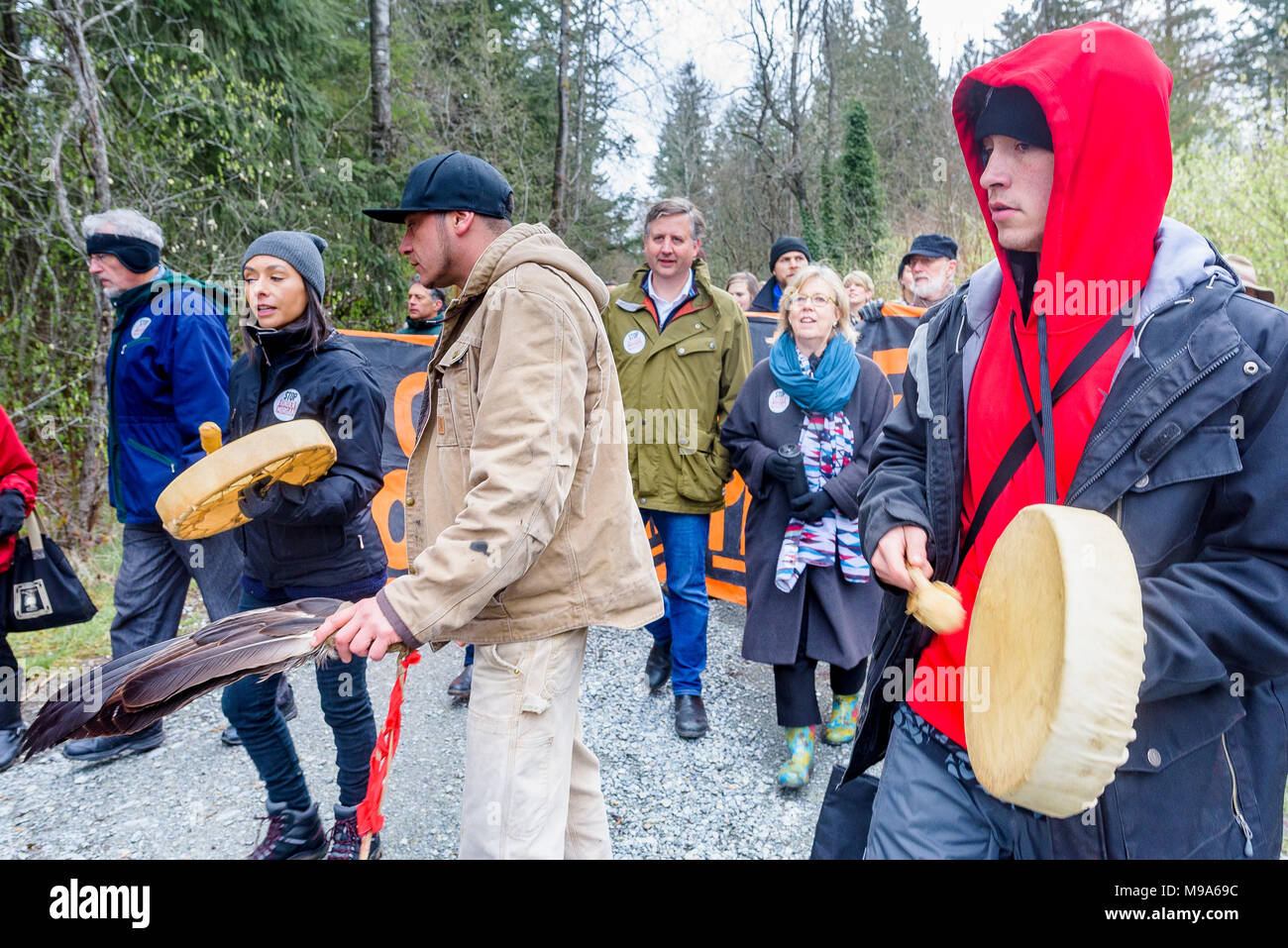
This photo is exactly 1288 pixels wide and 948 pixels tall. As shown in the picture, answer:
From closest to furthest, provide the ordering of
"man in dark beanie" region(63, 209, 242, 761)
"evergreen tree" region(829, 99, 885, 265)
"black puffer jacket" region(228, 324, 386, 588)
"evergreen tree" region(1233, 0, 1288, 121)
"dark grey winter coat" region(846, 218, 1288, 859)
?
"dark grey winter coat" region(846, 218, 1288, 859)
"black puffer jacket" region(228, 324, 386, 588)
"man in dark beanie" region(63, 209, 242, 761)
"evergreen tree" region(829, 99, 885, 265)
"evergreen tree" region(1233, 0, 1288, 121)

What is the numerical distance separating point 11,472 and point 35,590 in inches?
24.0

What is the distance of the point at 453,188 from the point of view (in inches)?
89.1

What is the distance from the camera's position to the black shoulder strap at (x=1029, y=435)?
5.43 ft

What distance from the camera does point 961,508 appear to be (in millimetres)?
1954

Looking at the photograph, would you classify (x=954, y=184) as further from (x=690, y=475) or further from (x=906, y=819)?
(x=906, y=819)

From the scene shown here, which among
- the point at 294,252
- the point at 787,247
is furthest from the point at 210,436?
the point at 787,247

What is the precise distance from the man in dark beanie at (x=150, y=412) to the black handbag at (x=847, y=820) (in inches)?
128

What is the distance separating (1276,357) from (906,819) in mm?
1226

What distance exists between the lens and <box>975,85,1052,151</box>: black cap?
1.77 metres

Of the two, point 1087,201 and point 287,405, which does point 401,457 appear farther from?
point 1087,201

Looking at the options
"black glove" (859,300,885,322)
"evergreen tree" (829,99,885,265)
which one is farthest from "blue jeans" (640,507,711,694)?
"evergreen tree" (829,99,885,265)

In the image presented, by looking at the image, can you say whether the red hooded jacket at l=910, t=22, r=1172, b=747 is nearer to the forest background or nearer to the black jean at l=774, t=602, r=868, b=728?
the black jean at l=774, t=602, r=868, b=728

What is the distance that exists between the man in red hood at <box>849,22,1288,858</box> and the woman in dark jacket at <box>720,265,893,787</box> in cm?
182

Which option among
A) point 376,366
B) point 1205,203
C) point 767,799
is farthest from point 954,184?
point 767,799
